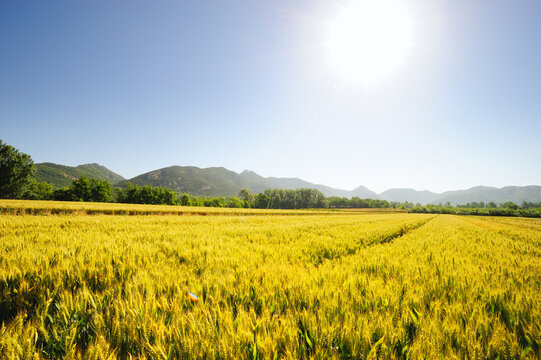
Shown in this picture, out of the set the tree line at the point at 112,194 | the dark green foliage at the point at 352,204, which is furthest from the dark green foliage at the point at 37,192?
the dark green foliage at the point at 352,204

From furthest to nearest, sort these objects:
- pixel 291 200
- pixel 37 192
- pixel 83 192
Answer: pixel 291 200
pixel 83 192
pixel 37 192

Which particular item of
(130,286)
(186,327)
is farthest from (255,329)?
(130,286)

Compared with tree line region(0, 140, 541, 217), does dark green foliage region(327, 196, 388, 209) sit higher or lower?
lower

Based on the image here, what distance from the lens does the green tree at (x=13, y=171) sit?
143ft

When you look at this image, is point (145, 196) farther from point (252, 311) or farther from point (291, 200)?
point (252, 311)

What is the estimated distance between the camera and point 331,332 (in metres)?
1.48

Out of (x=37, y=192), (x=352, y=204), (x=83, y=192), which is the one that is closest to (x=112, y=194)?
(x=83, y=192)

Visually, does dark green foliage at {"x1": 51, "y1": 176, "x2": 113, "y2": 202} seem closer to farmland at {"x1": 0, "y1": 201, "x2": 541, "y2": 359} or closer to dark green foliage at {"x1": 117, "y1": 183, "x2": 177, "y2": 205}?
dark green foliage at {"x1": 117, "y1": 183, "x2": 177, "y2": 205}

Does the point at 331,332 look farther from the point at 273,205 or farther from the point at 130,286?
the point at 273,205

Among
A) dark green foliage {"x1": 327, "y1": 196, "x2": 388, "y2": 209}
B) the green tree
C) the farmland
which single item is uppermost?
the green tree

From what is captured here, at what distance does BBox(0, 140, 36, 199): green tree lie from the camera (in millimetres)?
43656

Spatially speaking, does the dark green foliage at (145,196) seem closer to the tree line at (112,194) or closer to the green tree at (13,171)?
the tree line at (112,194)

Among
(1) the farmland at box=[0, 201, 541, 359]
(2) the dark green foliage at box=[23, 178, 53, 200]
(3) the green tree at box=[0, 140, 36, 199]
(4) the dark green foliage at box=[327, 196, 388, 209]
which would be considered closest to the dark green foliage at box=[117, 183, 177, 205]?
(2) the dark green foliage at box=[23, 178, 53, 200]

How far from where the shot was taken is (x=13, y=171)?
44.3 m
